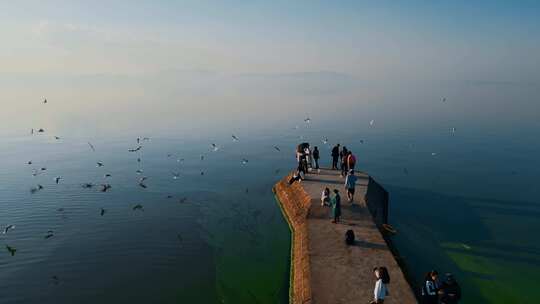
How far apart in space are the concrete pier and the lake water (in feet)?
8.75

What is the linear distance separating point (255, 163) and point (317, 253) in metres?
38.4

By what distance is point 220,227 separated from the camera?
1134 inches

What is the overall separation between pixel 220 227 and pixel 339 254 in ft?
45.8

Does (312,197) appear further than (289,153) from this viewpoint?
No

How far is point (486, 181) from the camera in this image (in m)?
42.1

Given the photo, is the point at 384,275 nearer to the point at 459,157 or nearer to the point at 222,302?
the point at 222,302

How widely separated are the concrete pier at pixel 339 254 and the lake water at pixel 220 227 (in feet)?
8.75

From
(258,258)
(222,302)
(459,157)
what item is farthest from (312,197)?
(459,157)

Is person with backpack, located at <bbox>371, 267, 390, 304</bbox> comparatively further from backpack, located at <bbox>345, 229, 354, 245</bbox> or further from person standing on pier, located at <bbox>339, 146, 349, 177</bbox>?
person standing on pier, located at <bbox>339, 146, 349, 177</bbox>

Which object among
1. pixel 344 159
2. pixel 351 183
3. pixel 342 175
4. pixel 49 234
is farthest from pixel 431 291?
pixel 49 234

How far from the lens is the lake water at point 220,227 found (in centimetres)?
1992

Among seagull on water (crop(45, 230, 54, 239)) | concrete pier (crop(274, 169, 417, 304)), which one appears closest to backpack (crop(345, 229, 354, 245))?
concrete pier (crop(274, 169, 417, 304))

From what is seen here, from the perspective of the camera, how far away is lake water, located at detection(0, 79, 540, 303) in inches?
784

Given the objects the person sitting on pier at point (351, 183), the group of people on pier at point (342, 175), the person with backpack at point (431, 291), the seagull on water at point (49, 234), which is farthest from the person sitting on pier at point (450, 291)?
the seagull on water at point (49, 234)
